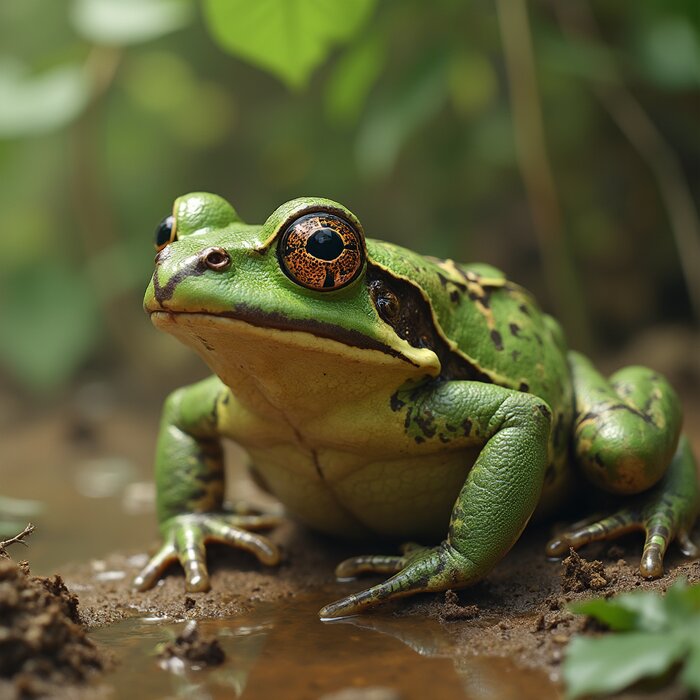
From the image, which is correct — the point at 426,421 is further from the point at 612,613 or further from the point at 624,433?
the point at 612,613

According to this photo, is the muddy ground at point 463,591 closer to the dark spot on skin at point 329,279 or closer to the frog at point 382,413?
the frog at point 382,413

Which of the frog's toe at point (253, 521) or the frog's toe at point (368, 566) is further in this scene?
the frog's toe at point (253, 521)

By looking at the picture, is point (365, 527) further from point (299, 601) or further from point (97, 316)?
point (97, 316)

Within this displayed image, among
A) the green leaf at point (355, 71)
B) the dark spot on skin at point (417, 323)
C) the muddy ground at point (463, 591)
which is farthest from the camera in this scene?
the green leaf at point (355, 71)

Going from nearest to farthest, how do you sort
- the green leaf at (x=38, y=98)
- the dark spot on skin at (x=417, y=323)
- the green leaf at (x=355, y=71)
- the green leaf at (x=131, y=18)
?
the dark spot on skin at (x=417, y=323), the green leaf at (x=355, y=71), the green leaf at (x=131, y=18), the green leaf at (x=38, y=98)

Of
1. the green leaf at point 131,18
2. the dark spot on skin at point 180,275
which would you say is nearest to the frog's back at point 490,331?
the dark spot on skin at point 180,275

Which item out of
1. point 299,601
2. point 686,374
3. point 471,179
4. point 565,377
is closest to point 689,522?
point 565,377

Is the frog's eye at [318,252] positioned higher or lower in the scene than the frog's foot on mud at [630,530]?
higher
